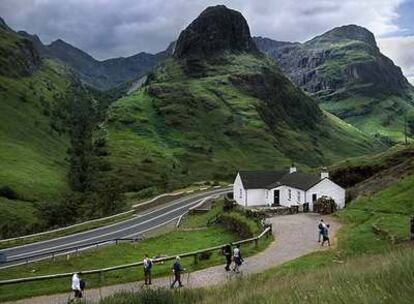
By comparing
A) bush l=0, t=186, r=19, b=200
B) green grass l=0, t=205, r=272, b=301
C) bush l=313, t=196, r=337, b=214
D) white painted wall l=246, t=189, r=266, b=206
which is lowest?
green grass l=0, t=205, r=272, b=301

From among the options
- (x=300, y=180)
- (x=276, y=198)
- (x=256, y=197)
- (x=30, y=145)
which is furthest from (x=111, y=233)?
(x=30, y=145)

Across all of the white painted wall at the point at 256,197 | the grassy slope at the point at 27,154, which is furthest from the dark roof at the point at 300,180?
the grassy slope at the point at 27,154

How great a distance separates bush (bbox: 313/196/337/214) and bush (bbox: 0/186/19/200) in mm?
75477

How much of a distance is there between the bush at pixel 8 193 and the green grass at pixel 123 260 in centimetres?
6755

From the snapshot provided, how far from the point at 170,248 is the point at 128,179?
104521 mm

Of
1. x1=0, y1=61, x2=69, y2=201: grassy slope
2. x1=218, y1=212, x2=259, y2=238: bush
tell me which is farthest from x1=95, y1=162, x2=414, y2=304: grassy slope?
x1=0, y1=61, x2=69, y2=201: grassy slope

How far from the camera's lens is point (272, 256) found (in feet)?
121

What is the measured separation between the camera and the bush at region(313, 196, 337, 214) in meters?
61.2

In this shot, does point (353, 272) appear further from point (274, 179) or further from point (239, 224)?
point (274, 179)

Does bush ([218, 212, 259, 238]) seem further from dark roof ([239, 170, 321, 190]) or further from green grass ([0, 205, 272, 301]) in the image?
dark roof ([239, 170, 321, 190])

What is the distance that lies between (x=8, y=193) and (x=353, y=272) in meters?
116

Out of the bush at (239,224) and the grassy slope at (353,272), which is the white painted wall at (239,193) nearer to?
the bush at (239,224)

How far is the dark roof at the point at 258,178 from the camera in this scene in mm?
76375

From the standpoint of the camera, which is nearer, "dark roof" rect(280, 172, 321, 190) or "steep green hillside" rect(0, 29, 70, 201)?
"dark roof" rect(280, 172, 321, 190)
